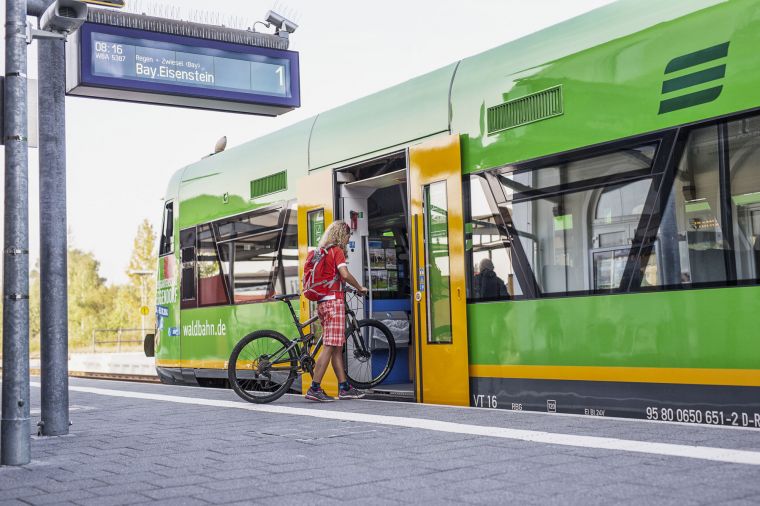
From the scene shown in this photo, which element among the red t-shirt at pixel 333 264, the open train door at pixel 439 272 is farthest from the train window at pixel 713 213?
the red t-shirt at pixel 333 264

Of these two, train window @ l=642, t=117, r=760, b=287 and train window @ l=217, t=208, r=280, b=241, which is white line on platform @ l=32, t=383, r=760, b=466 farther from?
train window @ l=217, t=208, r=280, b=241

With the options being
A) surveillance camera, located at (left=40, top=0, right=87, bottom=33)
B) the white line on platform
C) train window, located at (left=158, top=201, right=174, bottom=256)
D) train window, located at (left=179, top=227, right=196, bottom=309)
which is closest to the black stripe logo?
the white line on platform

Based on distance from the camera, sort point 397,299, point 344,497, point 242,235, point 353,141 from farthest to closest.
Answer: point 242,235 < point 397,299 < point 353,141 < point 344,497

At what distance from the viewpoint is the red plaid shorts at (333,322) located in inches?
357

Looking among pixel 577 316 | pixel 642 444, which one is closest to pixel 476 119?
pixel 577 316

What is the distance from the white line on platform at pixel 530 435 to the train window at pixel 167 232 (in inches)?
196

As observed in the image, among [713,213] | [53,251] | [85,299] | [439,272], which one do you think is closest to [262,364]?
[439,272]

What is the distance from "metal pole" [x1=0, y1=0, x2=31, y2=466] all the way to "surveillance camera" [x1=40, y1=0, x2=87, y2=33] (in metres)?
0.44

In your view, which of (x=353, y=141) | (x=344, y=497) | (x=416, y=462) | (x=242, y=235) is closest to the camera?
(x=344, y=497)

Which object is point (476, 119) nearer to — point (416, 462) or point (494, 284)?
point (494, 284)

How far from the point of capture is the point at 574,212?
7199 mm

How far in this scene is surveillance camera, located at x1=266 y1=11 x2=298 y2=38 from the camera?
10.4 m

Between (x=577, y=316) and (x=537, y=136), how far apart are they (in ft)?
4.97

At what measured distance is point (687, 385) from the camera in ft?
20.7
